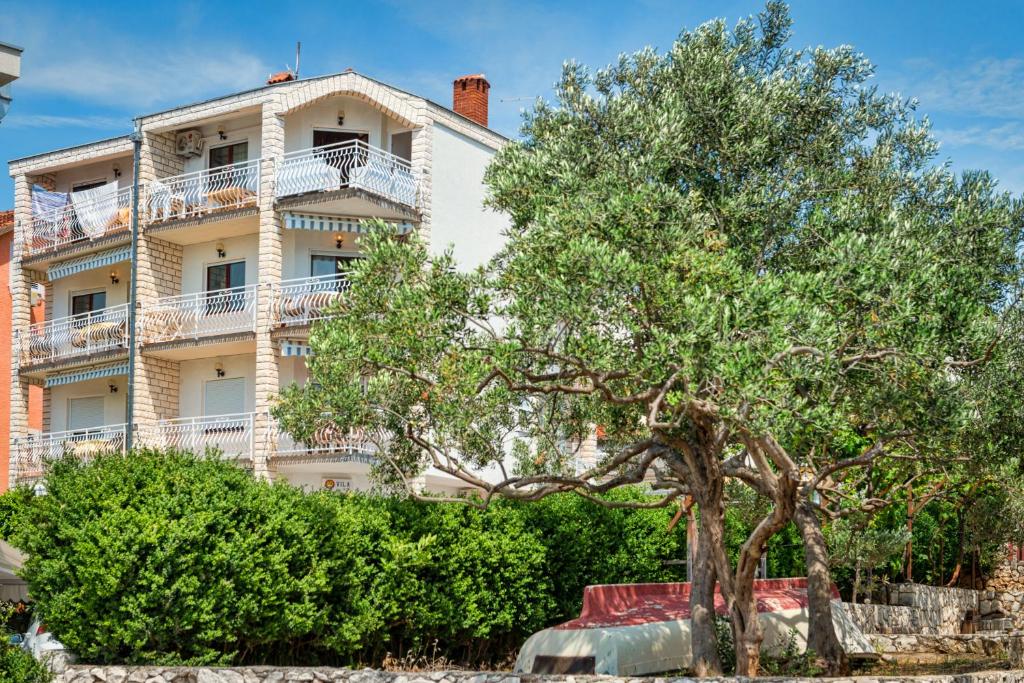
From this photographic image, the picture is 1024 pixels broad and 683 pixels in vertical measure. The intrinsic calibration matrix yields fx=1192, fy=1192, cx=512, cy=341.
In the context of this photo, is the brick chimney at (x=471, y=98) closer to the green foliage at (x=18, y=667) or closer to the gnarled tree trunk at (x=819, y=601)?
the gnarled tree trunk at (x=819, y=601)

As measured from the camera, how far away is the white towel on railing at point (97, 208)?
1519 inches

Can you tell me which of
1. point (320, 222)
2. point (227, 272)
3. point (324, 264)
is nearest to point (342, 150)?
point (320, 222)

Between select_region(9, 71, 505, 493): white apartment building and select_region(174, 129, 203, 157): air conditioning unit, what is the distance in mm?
53

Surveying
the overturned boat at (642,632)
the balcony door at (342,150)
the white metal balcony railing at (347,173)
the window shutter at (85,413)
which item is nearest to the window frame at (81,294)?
the window shutter at (85,413)

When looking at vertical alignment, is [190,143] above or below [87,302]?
above

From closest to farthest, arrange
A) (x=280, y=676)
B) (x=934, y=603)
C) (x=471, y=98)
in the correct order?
(x=280, y=676) < (x=934, y=603) < (x=471, y=98)

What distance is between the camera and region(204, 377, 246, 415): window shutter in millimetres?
36156

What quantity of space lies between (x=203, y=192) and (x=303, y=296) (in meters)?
5.32

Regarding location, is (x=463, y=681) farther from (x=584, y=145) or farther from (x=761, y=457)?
(x=584, y=145)

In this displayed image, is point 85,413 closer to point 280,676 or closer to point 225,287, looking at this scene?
point 225,287

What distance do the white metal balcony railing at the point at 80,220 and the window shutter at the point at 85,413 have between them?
5281 mm

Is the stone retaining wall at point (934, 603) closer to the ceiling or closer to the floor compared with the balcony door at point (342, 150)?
closer to the floor

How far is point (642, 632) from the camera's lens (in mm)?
20328

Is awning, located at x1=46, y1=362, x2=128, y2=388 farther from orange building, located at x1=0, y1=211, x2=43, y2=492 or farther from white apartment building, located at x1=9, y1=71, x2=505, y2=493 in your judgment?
orange building, located at x1=0, y1=211, x2=43, y2=492
